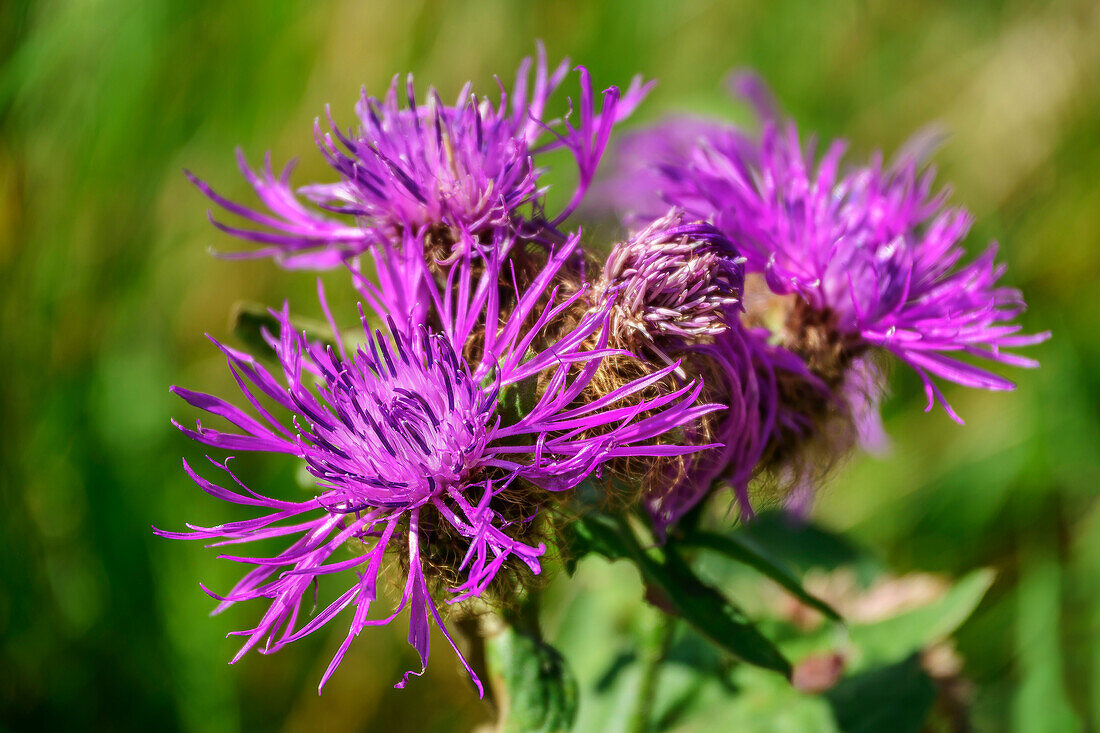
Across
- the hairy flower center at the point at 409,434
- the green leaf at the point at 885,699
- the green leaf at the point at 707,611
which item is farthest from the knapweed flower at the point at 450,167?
the green leaf at the point at 885,699

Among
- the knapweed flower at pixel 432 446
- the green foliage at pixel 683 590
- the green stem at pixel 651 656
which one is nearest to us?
the knapweed flower at pixel 432 446

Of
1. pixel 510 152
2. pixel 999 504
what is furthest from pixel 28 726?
pixel 999 504

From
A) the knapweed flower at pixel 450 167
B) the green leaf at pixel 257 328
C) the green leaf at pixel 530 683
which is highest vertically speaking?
the knapweed flower at pixel 450 167

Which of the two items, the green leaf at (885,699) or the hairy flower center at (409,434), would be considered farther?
the green leaf at (885,699)

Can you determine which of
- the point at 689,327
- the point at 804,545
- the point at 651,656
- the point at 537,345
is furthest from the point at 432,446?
the point at 804,545

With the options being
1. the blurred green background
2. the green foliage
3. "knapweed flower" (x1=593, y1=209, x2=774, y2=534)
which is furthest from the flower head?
the blurred green background

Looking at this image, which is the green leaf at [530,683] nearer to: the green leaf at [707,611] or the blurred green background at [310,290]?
the green leaf at [707,611]

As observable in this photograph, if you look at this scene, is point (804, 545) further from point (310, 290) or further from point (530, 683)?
point (310, 290)

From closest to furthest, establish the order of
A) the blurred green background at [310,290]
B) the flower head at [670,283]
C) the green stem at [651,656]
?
the flower head at [670,283], the green stem at [651,656], the blurred green background at [310,290]

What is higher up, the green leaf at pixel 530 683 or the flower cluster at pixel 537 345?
the flower cluster at pixel 537 345
